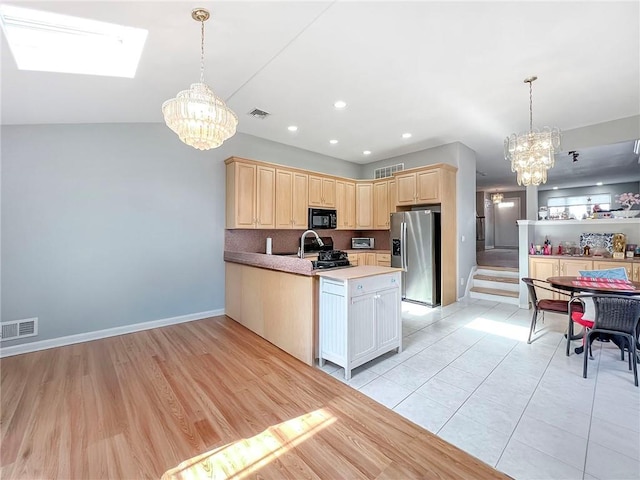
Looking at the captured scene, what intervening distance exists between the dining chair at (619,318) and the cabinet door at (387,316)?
162cm

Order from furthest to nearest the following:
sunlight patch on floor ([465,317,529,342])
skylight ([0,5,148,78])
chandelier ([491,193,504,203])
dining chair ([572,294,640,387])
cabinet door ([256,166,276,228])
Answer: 1. chandelier ([491,193,504,203])
2. cabinet door ([256,166,276,228])
3. sunlight patch on floor ([465,317,529,342])
4. dining chair ([572,294,640,387])
5. skylight ([0,5,148,78])

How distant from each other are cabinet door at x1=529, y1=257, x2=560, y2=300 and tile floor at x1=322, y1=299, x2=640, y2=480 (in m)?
1.46

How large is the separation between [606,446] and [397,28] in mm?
3247

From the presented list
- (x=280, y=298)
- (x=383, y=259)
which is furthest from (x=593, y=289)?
(x=383, y=259)

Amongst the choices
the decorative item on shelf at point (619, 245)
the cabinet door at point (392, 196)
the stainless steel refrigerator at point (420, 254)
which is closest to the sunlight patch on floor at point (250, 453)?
the stainless steel refrigerator at point (420, 254)

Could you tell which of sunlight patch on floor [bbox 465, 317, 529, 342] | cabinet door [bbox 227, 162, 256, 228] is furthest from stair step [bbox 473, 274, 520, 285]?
cabinet door [bbox 227, 162, 256, 228]

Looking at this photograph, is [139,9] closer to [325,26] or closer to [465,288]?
[325,26]

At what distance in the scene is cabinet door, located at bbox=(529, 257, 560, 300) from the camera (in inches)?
182

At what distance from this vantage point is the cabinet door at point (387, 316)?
2.74 meters

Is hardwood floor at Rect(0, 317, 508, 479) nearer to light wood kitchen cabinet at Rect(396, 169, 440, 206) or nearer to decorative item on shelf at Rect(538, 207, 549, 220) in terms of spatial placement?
light wood kitchen cabinet at Rect(396, 169, 440, 206)

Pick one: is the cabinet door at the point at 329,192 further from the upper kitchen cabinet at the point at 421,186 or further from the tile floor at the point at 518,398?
the tile floor at the point at 518,398

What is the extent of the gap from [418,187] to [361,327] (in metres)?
3.45

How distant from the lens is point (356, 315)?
2521mm

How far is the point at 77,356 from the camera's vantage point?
9.80ft
